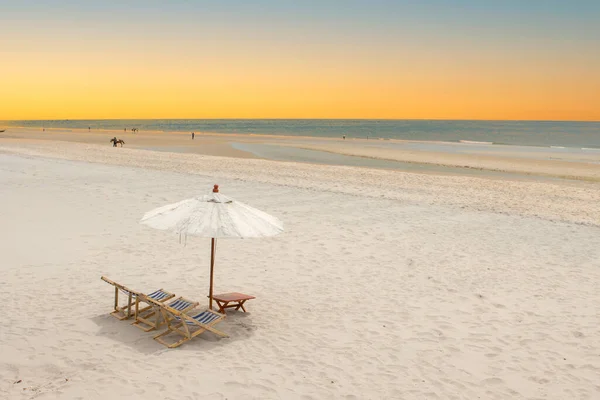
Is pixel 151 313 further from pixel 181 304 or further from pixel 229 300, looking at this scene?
pixel 229 300

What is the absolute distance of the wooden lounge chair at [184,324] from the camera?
305 inches

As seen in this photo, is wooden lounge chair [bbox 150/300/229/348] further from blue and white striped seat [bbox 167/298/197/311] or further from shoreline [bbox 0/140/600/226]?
shoreline [bbox 0/140/600/226]

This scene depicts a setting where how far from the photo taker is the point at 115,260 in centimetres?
1200

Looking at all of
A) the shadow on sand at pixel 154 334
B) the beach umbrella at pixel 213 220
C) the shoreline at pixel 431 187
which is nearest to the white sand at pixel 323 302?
the shadow on sand at pixel 154 334

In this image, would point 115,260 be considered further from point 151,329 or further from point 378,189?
point 378,189

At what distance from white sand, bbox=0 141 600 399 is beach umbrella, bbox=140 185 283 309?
164 centimetres

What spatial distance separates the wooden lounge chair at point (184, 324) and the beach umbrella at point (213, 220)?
120 centimetres

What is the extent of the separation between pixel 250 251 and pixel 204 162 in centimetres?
2527

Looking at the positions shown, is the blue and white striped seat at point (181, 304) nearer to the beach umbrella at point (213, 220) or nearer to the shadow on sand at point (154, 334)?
the shadow on sand at point (154, 334)

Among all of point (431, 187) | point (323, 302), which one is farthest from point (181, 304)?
point (431, 187)

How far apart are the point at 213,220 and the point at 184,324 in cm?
160

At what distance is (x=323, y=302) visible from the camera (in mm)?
9789

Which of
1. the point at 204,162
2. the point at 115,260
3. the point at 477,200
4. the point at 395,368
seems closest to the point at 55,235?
the point at 115,260

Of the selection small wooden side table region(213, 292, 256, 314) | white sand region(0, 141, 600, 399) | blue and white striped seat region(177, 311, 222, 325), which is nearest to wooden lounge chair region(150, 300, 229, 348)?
blue and white striped seat region(177, 311, 222, 325)
